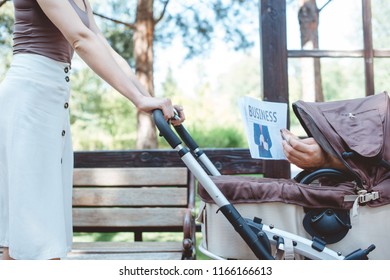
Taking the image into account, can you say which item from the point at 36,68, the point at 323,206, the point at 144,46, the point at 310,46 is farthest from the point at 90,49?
the point at 144,46

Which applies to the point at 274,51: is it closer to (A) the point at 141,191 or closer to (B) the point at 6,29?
(A) the point at 141,191

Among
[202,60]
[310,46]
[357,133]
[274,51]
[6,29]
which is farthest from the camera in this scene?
[202,60]

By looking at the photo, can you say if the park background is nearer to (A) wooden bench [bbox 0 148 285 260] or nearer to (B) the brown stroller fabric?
(A) wooden bench [bbox 0 148 285 260]

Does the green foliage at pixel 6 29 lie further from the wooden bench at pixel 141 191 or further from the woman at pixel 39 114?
the woman at pixel 39 114

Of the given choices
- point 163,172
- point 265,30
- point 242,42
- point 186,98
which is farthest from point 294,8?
point 186,98

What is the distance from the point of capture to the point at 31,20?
1727mm

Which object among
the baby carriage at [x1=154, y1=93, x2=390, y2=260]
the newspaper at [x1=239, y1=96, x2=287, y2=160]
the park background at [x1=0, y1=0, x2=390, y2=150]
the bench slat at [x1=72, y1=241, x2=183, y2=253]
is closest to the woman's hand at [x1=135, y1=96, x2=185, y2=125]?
the baby carriage at [x1=154, y1=93, x2=390, y2=260]

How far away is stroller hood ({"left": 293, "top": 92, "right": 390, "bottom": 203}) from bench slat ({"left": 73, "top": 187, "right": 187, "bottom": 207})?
4.39ft

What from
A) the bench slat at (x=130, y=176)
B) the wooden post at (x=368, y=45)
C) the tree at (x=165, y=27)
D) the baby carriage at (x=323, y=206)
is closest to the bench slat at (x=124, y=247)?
the bench slat at (x=130, y=176)

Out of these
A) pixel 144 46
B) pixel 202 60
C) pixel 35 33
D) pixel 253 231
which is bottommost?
pixel 253 231

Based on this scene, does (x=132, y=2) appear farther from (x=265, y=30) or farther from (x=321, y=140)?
(x=321, y=140)

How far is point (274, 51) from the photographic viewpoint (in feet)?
10.3

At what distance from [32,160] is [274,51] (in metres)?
1.91

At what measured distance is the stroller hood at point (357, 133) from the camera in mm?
1900
